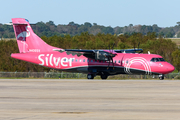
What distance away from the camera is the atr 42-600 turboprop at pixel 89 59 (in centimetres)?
3644

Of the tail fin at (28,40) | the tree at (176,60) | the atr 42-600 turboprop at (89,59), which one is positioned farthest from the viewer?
the tree at (176,60)

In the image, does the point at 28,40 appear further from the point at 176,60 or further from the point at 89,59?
the point at 176,60

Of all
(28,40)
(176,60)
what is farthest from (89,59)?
(176,60)

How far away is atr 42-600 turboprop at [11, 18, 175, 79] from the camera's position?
120 ft

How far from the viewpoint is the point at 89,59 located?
3891 centimetres

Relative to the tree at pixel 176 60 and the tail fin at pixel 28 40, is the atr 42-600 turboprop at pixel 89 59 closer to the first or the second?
the tail fin at pixel 28 40

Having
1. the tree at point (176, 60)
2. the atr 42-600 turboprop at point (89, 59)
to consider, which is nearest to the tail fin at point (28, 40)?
the atr 42-600 turboprop at point (89, 59)
